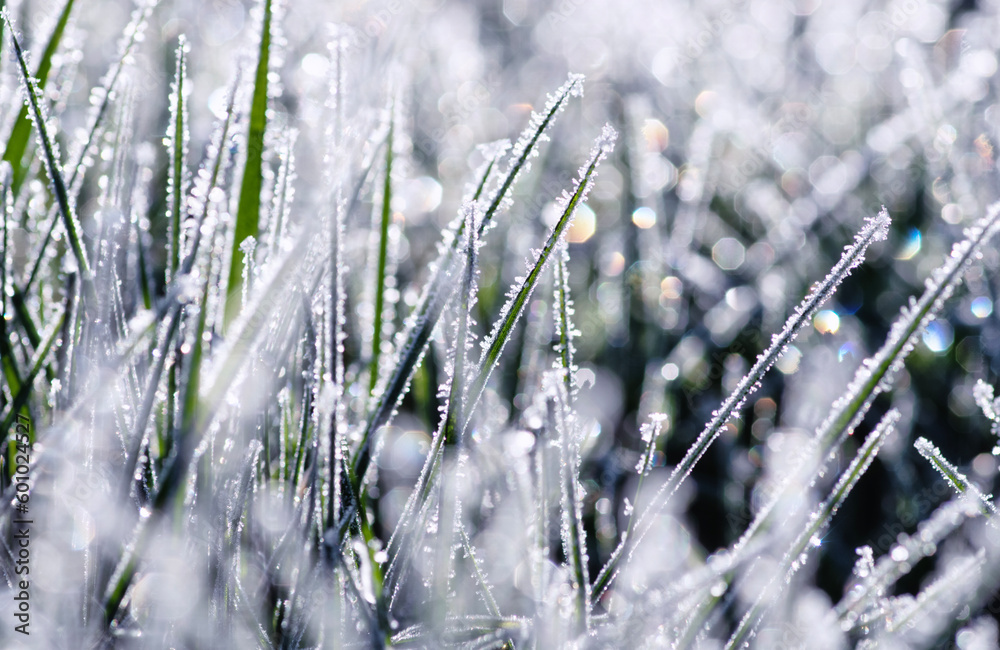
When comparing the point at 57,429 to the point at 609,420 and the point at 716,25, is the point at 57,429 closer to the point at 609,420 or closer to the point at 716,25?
the point at 609,420

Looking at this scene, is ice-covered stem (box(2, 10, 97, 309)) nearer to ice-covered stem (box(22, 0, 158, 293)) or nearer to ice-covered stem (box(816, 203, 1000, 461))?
ice-covered stem (box(22, 0, 158, 293))

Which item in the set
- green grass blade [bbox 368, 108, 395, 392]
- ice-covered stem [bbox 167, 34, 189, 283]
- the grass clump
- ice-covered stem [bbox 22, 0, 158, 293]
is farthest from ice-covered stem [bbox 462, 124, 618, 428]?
ice-covered stem [bbox 22, 0, 158, 293]

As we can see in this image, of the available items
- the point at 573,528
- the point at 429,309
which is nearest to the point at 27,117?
the point at 429,309

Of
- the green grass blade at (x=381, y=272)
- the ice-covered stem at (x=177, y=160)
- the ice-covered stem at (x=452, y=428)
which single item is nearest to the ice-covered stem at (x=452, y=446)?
the ice-covered stem at (x=452, y=428)

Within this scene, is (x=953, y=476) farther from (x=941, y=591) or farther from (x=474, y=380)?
(x=474, y=380)

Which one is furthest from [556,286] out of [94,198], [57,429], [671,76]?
[671,76]

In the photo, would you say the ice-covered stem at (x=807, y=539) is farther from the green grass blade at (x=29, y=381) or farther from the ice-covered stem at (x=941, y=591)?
the green grass blade at (x=29, y=381)
